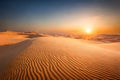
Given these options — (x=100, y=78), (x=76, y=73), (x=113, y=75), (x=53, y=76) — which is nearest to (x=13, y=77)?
(x=53, y=76)

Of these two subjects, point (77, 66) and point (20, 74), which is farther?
point (77, 66)

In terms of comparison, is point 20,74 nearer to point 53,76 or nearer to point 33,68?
point 33,68

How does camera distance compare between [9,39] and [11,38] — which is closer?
[9,39]

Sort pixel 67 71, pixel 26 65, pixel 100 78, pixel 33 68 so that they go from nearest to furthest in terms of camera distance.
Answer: pixel 100 78 < pixel 67 71 < pixel 33 68 < pixel 26 65

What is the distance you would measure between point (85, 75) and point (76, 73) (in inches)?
17.3

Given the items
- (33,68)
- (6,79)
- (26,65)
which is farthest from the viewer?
(26,65)

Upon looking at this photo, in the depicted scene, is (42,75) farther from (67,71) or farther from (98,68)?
(98,68)

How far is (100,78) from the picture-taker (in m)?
4.15

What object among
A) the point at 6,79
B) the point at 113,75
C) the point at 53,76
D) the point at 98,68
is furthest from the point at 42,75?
the point at 113,75

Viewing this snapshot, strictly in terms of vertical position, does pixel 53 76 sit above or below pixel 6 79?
above

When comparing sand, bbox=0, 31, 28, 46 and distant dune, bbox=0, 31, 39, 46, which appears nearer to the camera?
sand, bbox=0, 31, 28, 46

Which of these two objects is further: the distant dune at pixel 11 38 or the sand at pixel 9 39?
the distant dune at pixel 11 38

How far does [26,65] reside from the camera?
571 cm

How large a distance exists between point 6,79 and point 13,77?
318mm
